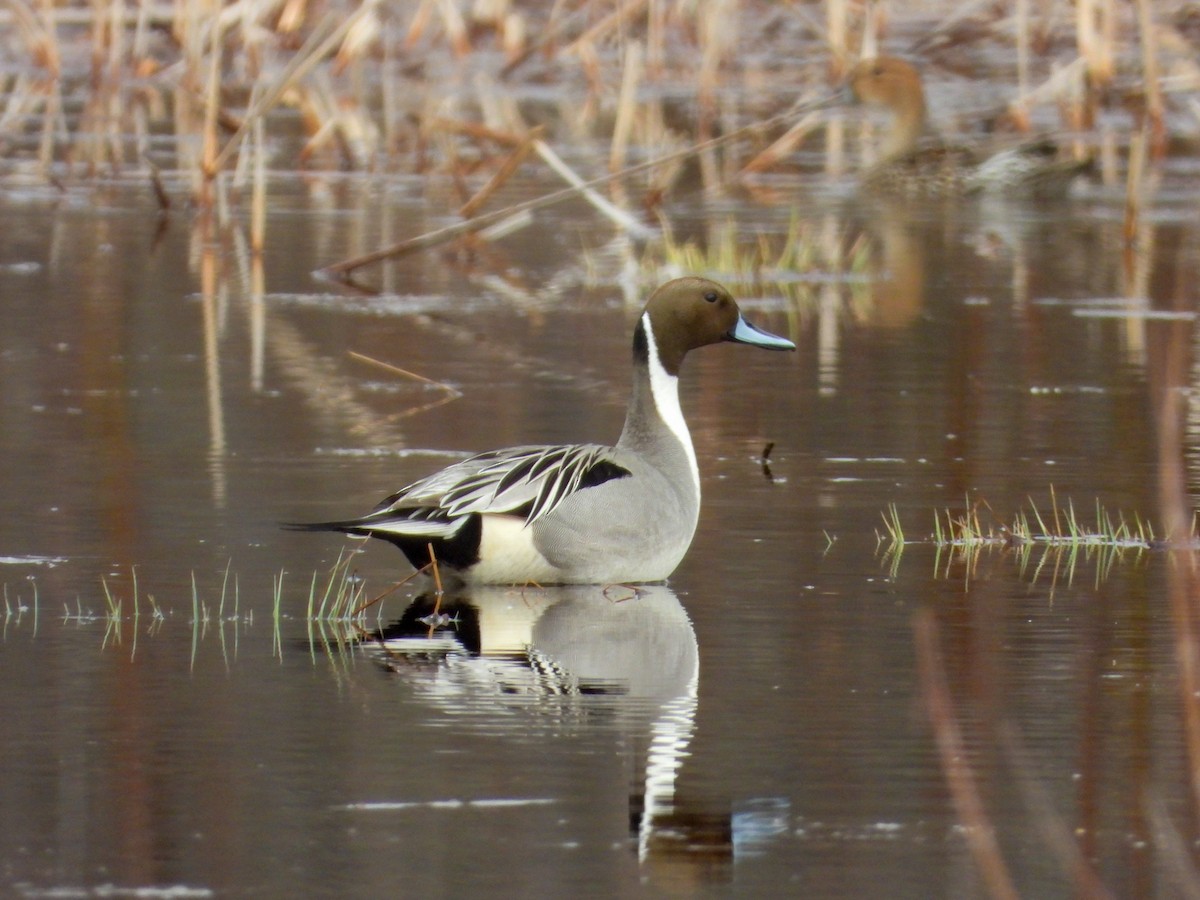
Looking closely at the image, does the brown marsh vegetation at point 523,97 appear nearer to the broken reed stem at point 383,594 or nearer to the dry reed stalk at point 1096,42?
the dry reed stalk at point 1096,42

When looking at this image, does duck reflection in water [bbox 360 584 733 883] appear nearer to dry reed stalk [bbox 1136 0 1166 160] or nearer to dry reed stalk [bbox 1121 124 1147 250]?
dry reed stalk [bbox 1121 124 1147 250]

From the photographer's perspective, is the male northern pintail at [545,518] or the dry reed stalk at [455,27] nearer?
the male northern pintail at [545,518]

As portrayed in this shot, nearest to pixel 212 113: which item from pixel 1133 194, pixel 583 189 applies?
pixel 583 189

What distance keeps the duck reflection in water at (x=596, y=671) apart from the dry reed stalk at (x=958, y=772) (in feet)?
1.30

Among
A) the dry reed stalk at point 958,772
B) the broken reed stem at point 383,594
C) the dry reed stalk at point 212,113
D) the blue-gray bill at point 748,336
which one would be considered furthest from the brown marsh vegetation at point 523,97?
the dry reed stalk at point 958,772

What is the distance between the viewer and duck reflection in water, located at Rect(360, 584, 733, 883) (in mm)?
4223

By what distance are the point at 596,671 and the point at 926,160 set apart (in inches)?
472

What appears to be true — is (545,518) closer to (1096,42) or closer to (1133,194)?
(1133,194)

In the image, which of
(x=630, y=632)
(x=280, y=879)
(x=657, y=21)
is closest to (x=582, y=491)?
(x=630, y=632)

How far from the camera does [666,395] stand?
699cm

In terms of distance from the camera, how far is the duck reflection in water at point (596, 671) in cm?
422

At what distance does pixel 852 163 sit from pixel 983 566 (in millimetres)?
12679

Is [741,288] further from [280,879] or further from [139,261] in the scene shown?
[280,879]

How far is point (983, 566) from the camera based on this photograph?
6543 millimetres
